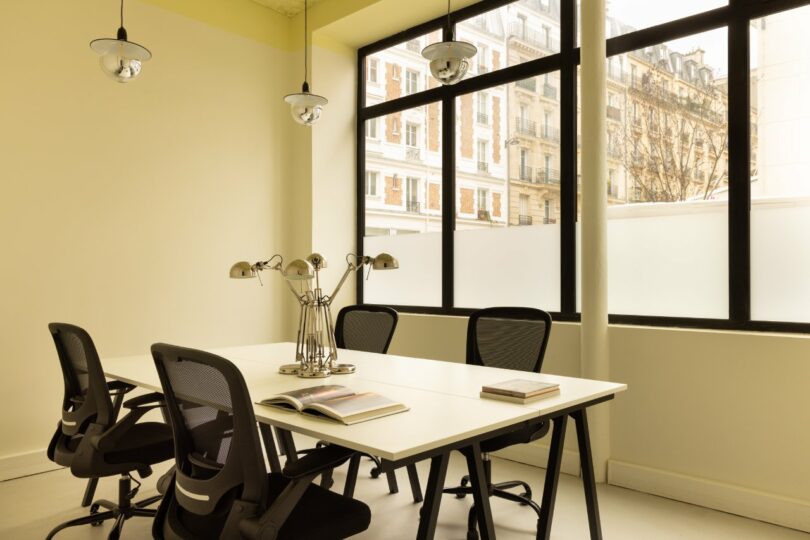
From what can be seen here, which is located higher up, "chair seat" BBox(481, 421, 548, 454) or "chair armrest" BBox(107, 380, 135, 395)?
"chair armrest" BBox(107, 380, 135, 395)

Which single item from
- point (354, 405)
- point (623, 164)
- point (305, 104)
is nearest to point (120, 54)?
point (305, 104)

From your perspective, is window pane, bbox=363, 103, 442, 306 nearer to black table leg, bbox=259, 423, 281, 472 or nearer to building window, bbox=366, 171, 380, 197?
building window, bbox=366, 171, 380, 197

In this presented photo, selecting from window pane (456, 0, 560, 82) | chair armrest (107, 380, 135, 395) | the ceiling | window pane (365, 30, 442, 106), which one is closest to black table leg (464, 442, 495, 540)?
chair armrest (107, 380, 135, 395)

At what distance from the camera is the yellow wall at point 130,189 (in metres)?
3.95

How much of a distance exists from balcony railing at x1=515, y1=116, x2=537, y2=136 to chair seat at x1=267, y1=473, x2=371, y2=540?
3089 mm

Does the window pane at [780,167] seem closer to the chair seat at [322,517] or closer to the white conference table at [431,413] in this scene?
the white conference table at [431,413]

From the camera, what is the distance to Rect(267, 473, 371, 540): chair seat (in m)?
1.87

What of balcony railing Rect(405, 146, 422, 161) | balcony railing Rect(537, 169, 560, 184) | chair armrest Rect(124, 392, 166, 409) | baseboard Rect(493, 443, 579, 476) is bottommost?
baseboard Rect(493, 443, 579, 476)

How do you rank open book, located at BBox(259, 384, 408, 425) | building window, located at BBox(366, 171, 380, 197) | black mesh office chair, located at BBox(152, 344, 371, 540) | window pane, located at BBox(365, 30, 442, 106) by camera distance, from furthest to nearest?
building window, located at BBox(366, 171, 380, 197) → window pane, located at BBox(365, 30, 442, 106) → open book, located at BBox(259, 384, 408, 425) → black mesh office chair, located at BBox(152, 344, 371, 540)

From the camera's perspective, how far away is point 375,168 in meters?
5.56

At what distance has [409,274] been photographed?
522 cm

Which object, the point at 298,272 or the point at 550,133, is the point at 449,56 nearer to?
the point at 298,272

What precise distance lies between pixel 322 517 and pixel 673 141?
2988mm

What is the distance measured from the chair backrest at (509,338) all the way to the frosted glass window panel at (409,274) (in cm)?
161
